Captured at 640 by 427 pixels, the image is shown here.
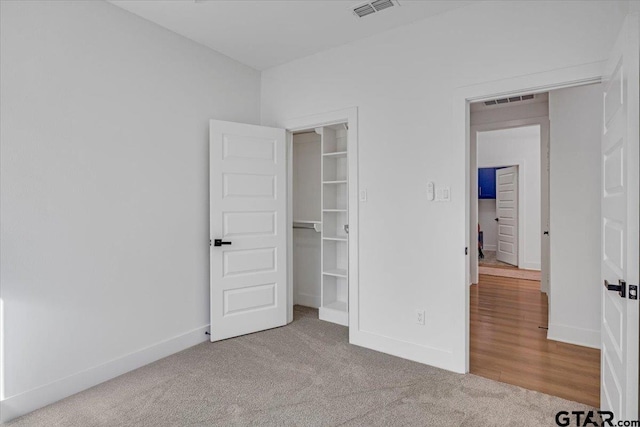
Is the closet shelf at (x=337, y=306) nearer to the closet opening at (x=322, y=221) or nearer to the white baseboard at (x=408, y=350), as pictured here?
the closet opening at (x=322, y=221)

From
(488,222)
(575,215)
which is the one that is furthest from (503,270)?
(575,215)

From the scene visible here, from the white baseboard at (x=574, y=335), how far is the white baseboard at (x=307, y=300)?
100 inches

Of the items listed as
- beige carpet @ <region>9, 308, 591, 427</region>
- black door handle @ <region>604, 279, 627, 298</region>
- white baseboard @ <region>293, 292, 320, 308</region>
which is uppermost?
black door handle @ <region>604, 279, 627, 298</region>

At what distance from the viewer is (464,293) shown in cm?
273

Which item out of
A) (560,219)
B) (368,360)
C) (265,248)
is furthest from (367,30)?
(368,360)

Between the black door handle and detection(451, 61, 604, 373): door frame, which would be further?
detection(451, 61, 604, 373): door frame

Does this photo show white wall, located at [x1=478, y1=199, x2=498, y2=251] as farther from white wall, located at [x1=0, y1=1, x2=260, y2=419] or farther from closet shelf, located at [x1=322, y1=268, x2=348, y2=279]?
white wall, located at [x1=0, y1=1, x2=260, y2=419]

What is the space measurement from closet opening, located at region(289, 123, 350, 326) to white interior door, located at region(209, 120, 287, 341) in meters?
0.28

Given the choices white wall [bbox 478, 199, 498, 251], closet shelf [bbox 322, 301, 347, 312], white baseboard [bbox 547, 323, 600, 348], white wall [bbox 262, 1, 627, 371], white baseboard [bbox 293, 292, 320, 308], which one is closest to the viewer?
white wall [bbox 262, 1, 627, 371]

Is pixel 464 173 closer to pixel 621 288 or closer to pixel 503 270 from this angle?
pixel 621 288

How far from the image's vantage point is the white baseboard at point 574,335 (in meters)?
3.19

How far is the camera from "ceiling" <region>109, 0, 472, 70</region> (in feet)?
8.98

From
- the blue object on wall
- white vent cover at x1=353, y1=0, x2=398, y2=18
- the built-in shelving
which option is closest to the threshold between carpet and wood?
the blue object on wall

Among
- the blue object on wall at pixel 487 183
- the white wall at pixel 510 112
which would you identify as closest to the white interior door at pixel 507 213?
the blue object on wall at pixel 487 183
